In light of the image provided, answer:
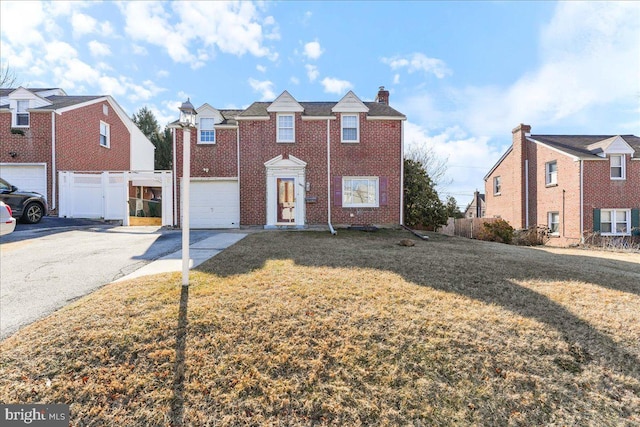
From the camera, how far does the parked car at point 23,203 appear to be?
1067 cm

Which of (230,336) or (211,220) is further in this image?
(211,220)

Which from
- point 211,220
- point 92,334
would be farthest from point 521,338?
point 211,220

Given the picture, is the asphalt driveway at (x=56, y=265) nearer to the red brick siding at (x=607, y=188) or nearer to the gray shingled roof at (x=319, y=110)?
the gray shingled roof at (x=319, y=110)

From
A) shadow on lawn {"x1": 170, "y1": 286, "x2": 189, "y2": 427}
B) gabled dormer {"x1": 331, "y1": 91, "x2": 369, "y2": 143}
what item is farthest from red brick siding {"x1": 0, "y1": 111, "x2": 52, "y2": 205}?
shadow on lawn {"x1": 170, "y1": 286, "x2": 189, "y2": 427}

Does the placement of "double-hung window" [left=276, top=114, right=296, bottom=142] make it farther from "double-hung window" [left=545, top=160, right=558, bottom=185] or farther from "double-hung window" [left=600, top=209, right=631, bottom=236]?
"double-hung window" [left=600, top=209, right=631, bottom=236]

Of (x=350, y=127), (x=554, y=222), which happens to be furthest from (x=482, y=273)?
(x=554, y=222)

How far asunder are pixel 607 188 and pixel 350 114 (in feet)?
50.3

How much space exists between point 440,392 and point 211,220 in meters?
12.8

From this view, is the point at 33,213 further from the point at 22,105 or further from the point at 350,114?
the point at 350,114

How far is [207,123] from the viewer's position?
13727 millimetres

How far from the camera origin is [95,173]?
591 inches

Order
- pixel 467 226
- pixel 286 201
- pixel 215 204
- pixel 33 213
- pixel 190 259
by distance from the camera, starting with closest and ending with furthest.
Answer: pixel 190 259 < pixel 33 213 < pixel 286 201 < pixel 215 204 < pixel 467 226

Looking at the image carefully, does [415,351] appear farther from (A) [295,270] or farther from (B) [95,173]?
(B) [95,173]

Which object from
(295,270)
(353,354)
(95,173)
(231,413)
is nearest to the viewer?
(231,413)
